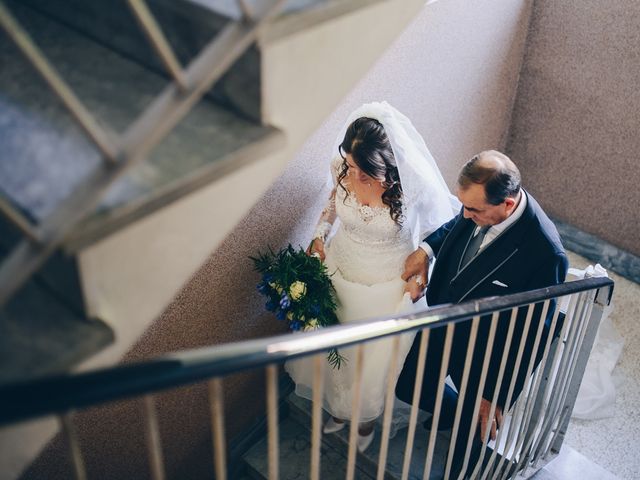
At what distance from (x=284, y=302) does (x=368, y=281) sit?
43 cm

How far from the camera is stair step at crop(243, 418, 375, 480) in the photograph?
10.1ft

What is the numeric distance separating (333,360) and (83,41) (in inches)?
71.0

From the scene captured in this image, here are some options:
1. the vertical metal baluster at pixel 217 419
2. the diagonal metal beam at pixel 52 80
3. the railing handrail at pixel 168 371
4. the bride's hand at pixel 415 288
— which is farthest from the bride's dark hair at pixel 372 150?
the diagonal metal beam at pixel 52 80

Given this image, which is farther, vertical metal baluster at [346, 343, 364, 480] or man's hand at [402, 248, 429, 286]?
man's hand at [402, 248, 429, 286]

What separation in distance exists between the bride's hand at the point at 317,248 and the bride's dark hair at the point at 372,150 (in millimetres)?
447

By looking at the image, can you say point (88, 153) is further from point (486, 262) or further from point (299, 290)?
point (486, 262)

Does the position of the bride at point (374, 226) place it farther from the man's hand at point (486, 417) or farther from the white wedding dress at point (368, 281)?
the man's hand at point (486, 417)

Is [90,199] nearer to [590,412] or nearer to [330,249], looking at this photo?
[330,249]

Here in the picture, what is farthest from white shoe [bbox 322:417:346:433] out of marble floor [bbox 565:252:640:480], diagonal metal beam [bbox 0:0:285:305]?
diagonal metal beam [bbox 0:0:285:305]

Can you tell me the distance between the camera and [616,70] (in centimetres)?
420

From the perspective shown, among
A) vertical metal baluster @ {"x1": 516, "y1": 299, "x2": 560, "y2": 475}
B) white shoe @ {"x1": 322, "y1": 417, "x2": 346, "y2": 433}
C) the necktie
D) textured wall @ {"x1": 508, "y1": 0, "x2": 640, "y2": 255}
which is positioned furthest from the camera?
textured wall @ {"x1": 508, "y1": 0, "x2": 640, "y2": 255}

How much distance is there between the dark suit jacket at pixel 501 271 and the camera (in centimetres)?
244

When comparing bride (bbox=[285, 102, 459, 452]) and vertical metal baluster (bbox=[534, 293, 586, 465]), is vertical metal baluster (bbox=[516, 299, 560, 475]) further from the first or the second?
bride (bbox=[285, 102, 459, 452])

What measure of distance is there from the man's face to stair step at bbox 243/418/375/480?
138 cm
